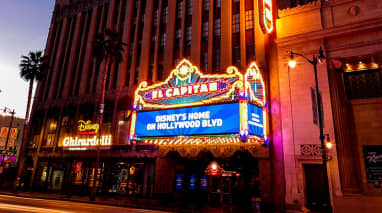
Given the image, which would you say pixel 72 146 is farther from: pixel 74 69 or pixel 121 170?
pixel 74 69

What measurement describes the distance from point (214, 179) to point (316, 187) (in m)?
11.4

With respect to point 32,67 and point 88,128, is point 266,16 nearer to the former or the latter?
point 88,128

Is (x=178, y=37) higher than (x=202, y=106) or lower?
higher

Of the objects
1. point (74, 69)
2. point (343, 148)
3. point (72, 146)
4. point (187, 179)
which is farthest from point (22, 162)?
point (343, 148)

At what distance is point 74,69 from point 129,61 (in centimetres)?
1204

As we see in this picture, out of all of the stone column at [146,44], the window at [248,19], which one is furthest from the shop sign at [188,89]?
the window at [248,19]

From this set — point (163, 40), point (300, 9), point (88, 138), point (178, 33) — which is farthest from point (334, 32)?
point (88, 138)

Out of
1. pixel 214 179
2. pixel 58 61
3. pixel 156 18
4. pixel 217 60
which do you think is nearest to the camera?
pixel 214 179

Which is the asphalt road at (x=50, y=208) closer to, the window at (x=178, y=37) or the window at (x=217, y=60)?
the window at (x=217, y=60)

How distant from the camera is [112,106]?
31.6 metres

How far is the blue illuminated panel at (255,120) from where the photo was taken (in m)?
17.7

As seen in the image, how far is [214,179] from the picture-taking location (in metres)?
26.6

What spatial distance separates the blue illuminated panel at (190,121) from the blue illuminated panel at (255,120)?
1.13 meters

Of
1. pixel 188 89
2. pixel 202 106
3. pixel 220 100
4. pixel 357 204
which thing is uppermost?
pixel 188 89
